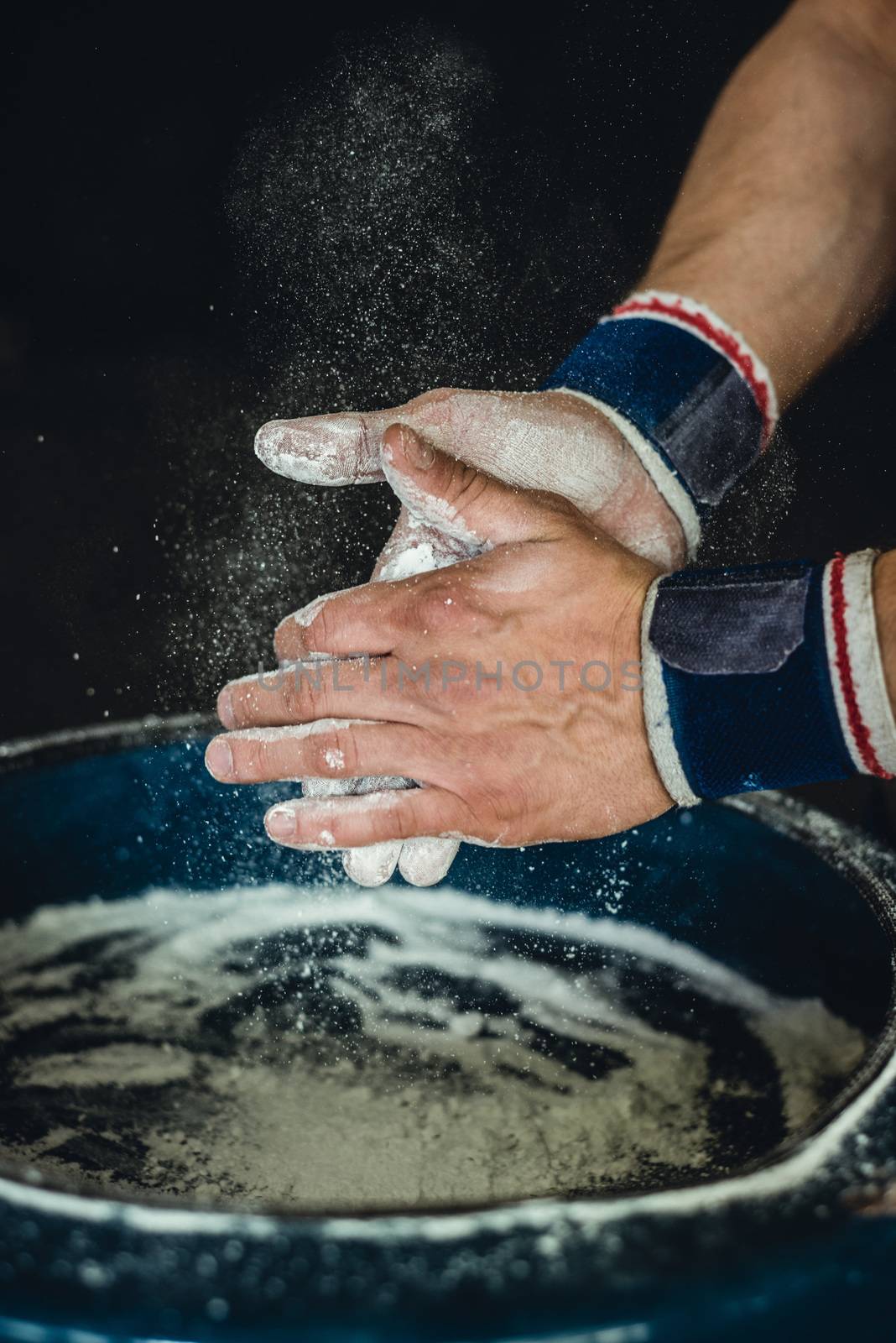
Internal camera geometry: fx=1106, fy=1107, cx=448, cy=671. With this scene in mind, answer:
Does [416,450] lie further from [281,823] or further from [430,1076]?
[430,1076]

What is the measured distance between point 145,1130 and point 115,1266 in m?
0.25

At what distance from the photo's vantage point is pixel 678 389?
0.75m

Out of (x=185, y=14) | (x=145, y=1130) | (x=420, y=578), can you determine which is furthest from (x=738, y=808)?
(x=185, y=14)

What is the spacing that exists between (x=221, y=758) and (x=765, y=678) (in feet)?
1.00

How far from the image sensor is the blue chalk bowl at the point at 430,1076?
297 mm

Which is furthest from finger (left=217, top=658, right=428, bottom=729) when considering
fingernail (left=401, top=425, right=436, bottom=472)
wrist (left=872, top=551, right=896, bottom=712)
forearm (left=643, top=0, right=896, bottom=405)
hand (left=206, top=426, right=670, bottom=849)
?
forearm (left=643, top=0, right=896, bottom=405)

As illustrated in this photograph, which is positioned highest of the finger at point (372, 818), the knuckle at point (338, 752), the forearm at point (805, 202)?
the forearm at point (805, 202)

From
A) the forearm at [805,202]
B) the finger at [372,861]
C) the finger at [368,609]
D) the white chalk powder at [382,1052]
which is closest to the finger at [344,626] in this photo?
the finger at [368,609]

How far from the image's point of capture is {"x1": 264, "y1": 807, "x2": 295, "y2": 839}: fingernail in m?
0.61

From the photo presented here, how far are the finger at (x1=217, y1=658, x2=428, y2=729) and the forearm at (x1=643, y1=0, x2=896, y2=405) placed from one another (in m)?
0.38

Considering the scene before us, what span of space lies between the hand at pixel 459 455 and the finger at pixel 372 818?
0.05 m

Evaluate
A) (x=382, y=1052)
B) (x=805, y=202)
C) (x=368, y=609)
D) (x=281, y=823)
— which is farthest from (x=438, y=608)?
(x=805, y=202)

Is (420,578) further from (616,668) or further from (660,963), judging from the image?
(660,963)

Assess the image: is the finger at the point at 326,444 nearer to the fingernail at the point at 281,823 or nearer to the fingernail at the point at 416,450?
the fingernail at the point at 416,450
